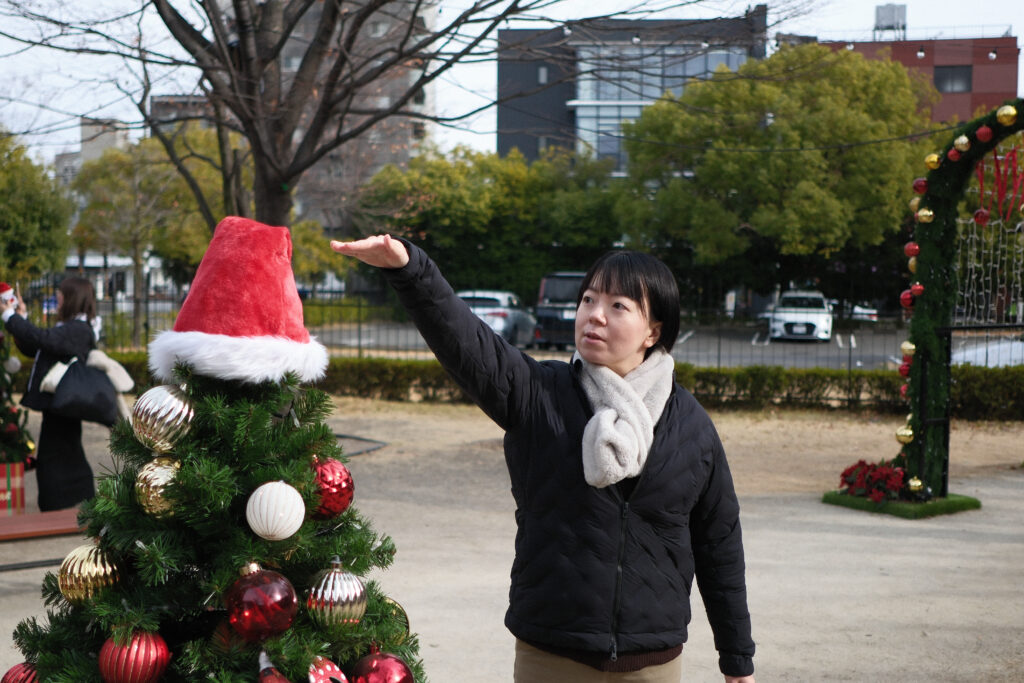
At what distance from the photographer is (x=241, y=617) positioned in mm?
2434

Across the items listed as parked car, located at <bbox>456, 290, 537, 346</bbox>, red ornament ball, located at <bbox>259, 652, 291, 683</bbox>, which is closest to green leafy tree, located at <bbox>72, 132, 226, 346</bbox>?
parked car, located at <bbox>456, 290, 537, 346</bbox>

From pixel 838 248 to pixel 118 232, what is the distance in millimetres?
Result: 21506

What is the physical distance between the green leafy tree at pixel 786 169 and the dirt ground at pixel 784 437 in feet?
52.6

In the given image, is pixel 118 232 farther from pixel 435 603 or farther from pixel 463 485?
pixel 435 603

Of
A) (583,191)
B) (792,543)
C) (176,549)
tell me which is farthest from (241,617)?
(583,191)

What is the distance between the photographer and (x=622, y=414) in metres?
2.17

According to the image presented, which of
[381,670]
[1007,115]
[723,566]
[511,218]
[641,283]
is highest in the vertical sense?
[511,218]

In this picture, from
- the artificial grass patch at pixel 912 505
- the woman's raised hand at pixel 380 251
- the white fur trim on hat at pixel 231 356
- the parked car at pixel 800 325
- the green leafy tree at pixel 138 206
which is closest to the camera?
the woman's raised hand at pixel 380 251

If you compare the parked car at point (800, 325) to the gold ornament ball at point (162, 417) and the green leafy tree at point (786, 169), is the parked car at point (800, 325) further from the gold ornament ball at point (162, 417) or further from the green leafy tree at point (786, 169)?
the gold ornament ball at point (162, 417)

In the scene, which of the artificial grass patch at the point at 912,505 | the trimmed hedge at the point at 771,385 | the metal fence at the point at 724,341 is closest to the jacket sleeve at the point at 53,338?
the trimmed hedge at the point at 771,385

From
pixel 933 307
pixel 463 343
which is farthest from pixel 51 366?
pixel 933 307

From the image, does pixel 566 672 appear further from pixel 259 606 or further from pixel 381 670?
pixel 259 606

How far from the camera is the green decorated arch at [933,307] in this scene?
7551 millimetres

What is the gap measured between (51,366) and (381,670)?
4.95 meters
